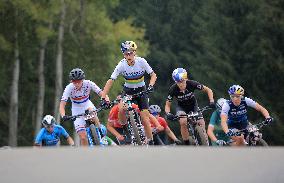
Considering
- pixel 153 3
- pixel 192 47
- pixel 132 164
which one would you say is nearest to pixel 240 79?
pixel 192 47

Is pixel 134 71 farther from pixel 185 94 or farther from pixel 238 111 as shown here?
pixel 238 111

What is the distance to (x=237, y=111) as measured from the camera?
16.6 meters

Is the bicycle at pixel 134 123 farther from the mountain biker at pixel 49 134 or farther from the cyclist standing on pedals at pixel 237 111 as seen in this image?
the mountain biker at pixel 49 134

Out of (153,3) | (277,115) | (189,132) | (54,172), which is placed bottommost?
(54,172)

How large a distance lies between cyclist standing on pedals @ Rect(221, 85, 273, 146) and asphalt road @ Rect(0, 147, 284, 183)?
27.6 feet

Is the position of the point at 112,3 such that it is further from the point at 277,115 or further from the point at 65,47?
the point at 277,115

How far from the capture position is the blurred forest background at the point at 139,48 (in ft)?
143

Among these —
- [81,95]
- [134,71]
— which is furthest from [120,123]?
[134,71]

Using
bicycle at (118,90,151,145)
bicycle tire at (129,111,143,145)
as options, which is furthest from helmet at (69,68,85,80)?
bicycle tire at (129,111,143,145)

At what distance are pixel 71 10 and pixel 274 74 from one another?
14179 millimetres

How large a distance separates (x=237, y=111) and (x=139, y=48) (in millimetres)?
26926

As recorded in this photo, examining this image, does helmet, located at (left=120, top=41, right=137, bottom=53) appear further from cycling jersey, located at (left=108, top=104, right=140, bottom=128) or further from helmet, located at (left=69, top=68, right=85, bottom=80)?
cycling jersey, located at (left=108, top=104, right=140, bottom=128)

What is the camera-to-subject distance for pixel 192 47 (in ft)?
220

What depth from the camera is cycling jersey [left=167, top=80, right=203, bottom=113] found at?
1689 cm
